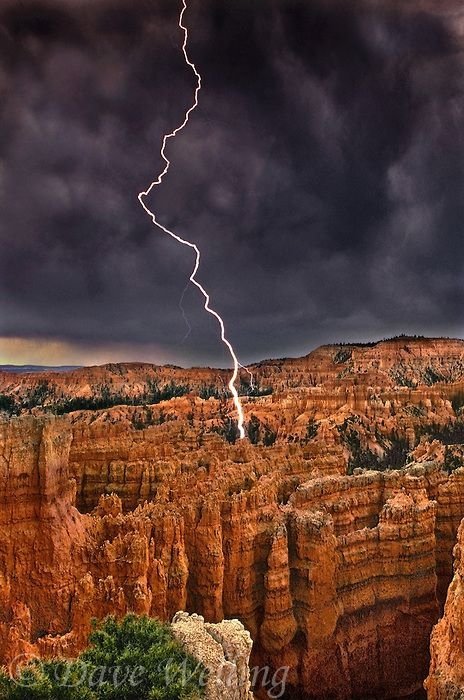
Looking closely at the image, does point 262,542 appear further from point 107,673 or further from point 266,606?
point 107,673

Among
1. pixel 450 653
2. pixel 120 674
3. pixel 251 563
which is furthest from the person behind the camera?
pixel 251 563

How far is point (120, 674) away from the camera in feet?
25.7

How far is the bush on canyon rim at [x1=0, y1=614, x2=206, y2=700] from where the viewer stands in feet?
23.4

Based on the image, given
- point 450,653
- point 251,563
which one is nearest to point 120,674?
point 450,653

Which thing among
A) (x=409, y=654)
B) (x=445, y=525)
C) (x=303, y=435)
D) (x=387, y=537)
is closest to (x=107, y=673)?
(x=387, y=537)

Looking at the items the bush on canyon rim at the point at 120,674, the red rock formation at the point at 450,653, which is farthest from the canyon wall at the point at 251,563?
the red rock formation at the point at 450,653

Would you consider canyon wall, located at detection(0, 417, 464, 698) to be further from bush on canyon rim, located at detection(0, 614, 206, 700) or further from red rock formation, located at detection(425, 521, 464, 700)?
Result: red rock formation, located at detection(425, 521, 464, 700)

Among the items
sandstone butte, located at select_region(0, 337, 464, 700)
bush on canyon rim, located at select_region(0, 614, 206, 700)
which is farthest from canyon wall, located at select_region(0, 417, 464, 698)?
bush on canyon rim, located at select_region(0, 614, 206, 700)

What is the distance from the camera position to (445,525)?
66.1ft

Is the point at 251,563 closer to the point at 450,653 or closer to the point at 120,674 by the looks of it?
the point at 450,653

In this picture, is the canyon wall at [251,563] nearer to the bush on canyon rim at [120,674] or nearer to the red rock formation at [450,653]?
the bush on canyon rim at [120,674]

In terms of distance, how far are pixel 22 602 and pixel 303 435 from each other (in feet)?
181

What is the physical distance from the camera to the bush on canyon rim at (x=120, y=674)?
7.14m

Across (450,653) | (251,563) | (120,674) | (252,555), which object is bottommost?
(450,653)
